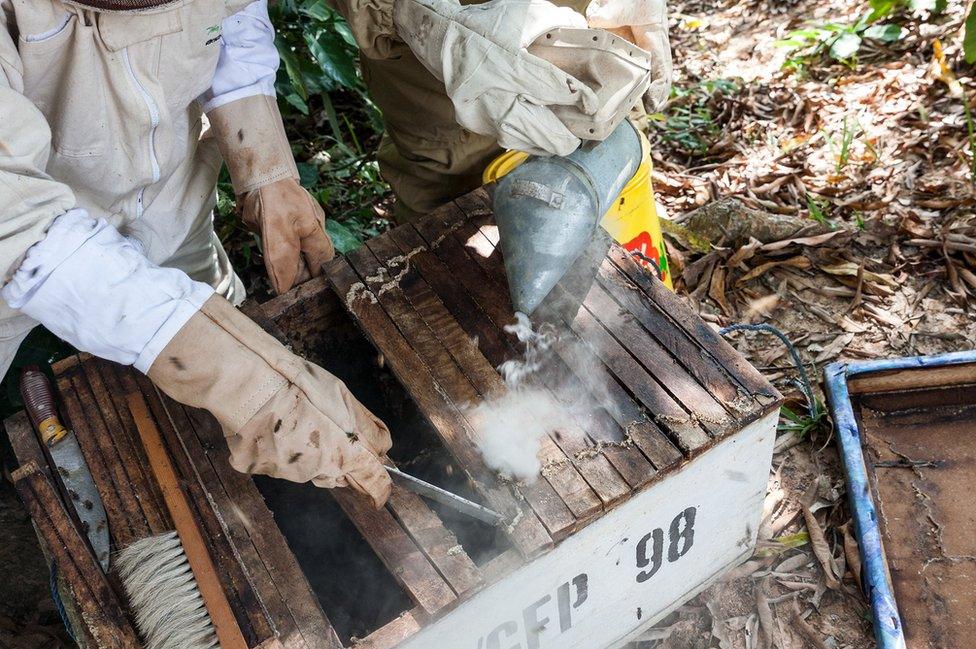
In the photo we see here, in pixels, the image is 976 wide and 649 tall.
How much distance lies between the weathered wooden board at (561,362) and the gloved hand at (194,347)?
0.31 meters

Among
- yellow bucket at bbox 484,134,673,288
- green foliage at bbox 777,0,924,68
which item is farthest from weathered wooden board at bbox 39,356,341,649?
green foliage at bbox 777,0,924,68

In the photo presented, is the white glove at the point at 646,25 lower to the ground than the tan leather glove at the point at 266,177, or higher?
higher

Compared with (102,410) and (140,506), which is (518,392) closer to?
(140,506)

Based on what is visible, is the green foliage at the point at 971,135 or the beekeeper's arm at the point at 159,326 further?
the green foliage at the point at 971,135

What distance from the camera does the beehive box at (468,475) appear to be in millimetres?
1793

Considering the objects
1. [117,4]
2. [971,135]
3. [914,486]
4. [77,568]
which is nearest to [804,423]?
[914,486]

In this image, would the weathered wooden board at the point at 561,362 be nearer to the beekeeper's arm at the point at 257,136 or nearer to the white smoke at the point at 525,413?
the white smoke at the point at 525,413

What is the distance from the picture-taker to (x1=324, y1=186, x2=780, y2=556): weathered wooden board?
185cm

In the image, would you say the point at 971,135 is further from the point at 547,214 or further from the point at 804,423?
the point at 547,214

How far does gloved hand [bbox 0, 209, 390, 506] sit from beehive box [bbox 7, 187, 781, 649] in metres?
0.22

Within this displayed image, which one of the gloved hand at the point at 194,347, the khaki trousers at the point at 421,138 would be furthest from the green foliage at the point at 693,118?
the gloved hand at the point at 194,347

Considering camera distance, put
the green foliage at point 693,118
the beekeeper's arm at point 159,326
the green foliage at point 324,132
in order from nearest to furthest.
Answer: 1. the beekeeper's arm at point 159,326
2. the green foliage at point 324,132
3. the green foliage at point 693,118

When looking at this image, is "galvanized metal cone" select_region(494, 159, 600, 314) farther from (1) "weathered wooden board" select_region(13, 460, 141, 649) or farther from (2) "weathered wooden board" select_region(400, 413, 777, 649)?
(1) "weathered wooden board" select_region(13, 460, 141, 649)

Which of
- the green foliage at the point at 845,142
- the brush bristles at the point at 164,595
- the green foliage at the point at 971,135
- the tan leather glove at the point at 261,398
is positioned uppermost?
the tan leather glove at the point at 261,398
